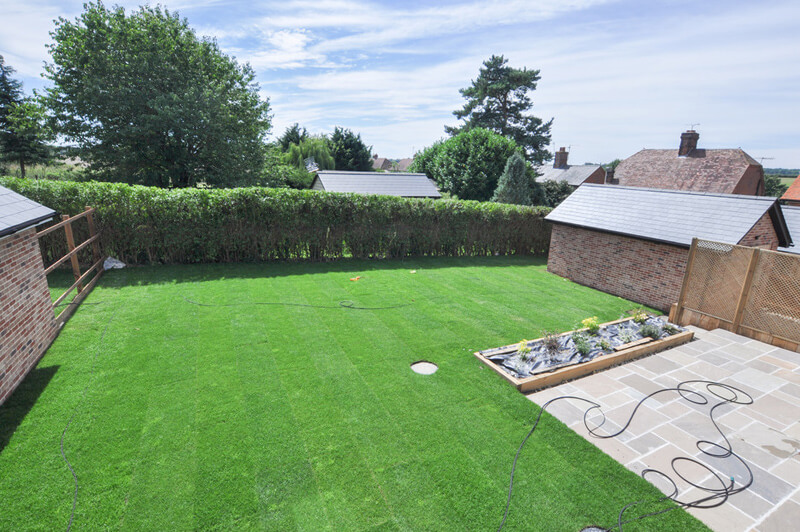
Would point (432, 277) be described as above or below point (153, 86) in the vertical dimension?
below

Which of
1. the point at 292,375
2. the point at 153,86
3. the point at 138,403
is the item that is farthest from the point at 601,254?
the point at 153,86

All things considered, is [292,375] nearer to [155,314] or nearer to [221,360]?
[221,360]

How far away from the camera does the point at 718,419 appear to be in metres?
4.68

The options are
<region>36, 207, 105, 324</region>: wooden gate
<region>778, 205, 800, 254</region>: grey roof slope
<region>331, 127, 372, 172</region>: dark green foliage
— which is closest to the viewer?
<region>36, 207, 105, 324</region>: wooden gate

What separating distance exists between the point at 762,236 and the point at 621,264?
3013mm

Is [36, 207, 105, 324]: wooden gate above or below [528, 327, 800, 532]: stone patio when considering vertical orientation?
above

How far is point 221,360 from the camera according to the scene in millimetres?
5449

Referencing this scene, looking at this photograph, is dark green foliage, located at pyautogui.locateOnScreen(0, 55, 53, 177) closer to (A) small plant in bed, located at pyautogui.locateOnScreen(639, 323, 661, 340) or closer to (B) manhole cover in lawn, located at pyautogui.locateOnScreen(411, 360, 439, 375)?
(B) manhole cover in lawn, located at pyautogui.locateOnScreen(411, 360, 439, 375)

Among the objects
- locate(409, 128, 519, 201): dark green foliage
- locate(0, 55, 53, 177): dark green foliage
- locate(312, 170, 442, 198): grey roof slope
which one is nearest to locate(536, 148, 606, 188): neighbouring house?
locate(409, 128, 519, 201): dark green foliage

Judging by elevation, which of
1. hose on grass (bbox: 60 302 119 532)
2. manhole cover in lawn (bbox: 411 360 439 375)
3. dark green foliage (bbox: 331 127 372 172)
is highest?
dark green foliage (bbox: 331 127 372 172)

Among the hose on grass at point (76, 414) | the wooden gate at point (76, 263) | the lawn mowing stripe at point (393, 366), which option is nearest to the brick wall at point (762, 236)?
the lawn mowing stripe at point (393, 366)

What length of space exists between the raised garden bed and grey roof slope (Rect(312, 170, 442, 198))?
14833 mm

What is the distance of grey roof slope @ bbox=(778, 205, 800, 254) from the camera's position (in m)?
10.2

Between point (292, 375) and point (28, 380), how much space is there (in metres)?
3.30
